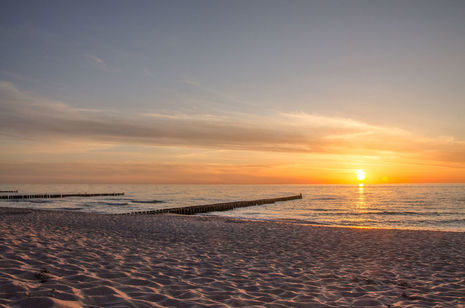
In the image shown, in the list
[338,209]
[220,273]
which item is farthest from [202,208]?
[220,273]

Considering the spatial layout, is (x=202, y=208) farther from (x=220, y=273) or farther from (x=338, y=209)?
(x=220, y=273)

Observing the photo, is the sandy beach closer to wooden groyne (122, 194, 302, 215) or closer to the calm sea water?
the calm sea water

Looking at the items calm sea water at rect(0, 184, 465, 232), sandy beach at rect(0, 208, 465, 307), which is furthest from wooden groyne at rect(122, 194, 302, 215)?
sandy beach at rect(0, 208, 465, 307)

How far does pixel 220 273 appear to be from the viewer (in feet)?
23.1

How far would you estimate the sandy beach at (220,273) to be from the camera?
16.5ft

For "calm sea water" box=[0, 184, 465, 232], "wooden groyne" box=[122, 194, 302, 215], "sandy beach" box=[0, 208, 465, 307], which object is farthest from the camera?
"wooden groyne" box=[122, 194, 302, 215]

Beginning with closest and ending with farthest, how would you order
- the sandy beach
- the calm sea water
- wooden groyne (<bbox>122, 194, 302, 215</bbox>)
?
the sandy beach → the calm sea water → wooden groyne (<bbox>122, 194, 302, 215</bbox>)

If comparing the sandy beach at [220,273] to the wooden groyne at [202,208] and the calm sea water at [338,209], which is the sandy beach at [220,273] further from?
the wooden groyne at [202,208]

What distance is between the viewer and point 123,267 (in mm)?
6875

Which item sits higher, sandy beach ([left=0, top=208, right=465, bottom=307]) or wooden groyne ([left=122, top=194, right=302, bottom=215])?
sandy beach ([left=0, top=208, right=465, bottom=307])

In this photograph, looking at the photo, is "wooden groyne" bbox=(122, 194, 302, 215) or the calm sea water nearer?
the calm sea water

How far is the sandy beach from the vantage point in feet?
16.5

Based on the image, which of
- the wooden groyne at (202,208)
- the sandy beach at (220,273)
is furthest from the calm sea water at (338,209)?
the sandy beach at (220,273)

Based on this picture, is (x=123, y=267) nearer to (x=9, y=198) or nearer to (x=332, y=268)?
(x=332, y=268)
